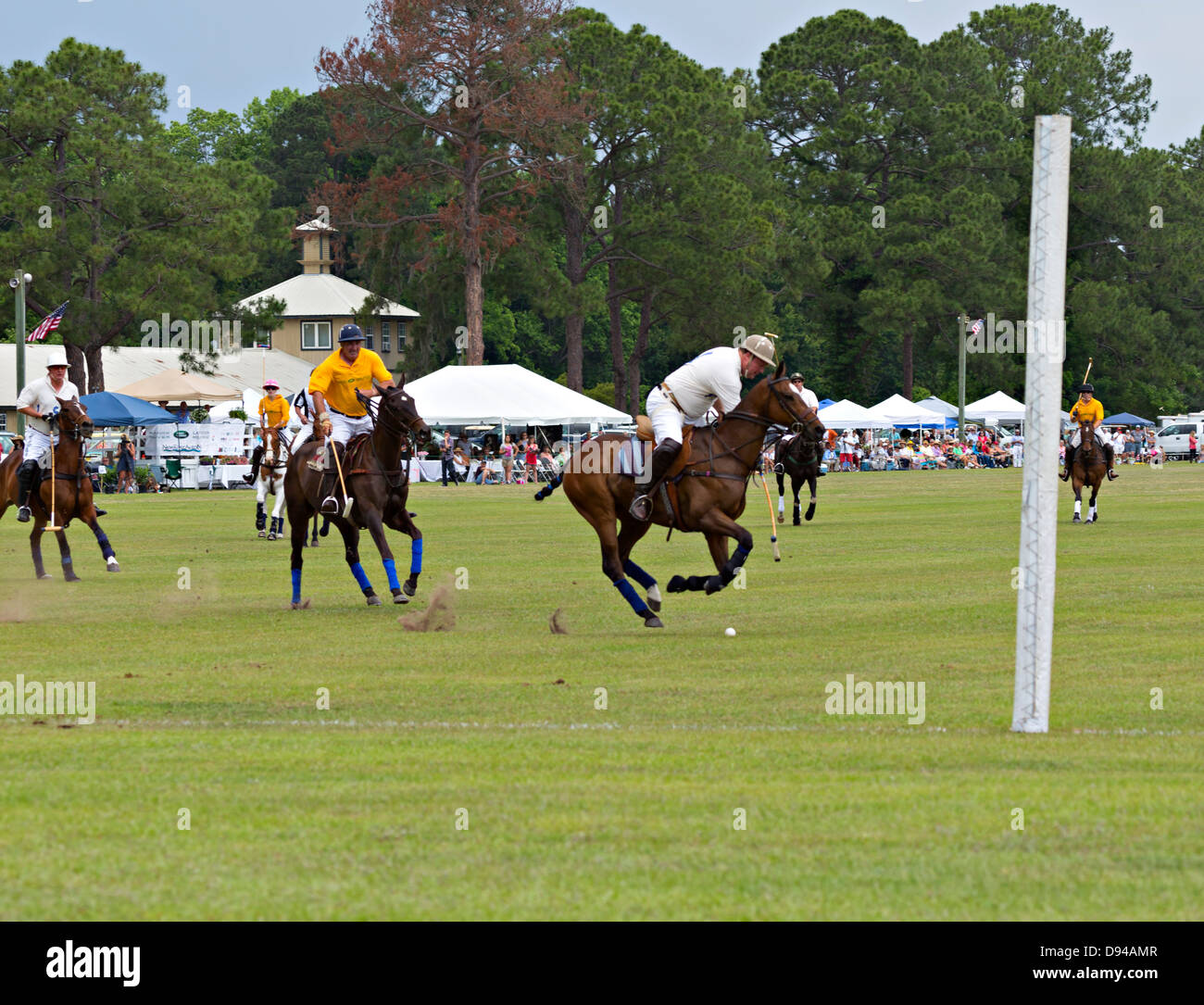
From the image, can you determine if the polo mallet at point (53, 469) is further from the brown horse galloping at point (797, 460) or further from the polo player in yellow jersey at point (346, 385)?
the brown horse galloping at point (797, 460)

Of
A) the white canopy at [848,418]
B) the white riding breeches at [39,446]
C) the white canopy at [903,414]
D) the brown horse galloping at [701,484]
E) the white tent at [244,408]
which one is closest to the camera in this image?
the brown horse galloping at [701,484]

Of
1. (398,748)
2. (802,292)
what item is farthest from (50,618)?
(802,292)

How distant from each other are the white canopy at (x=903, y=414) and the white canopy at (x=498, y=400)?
741 inches

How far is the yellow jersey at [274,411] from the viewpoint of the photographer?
28984 millimetres

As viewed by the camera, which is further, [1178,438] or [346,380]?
[1178,438]

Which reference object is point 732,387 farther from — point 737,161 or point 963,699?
point 737,161

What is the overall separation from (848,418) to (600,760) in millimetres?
67278

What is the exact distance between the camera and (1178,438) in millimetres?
88312

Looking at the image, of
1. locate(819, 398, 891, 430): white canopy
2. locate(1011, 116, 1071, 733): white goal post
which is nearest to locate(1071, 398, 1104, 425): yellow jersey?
locate(1011, 116, 1071, 733): white goal post

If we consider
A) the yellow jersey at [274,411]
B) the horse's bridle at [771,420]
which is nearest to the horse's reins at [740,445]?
the horse's bridle at [771,420]

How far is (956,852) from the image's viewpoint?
705cm

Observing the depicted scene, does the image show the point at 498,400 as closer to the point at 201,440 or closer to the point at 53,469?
the point at 201,440

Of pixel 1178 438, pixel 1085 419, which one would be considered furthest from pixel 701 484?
pixel 1178 438

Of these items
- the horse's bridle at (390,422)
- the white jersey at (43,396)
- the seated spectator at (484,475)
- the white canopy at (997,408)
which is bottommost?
the seated spectator at (484,475)
